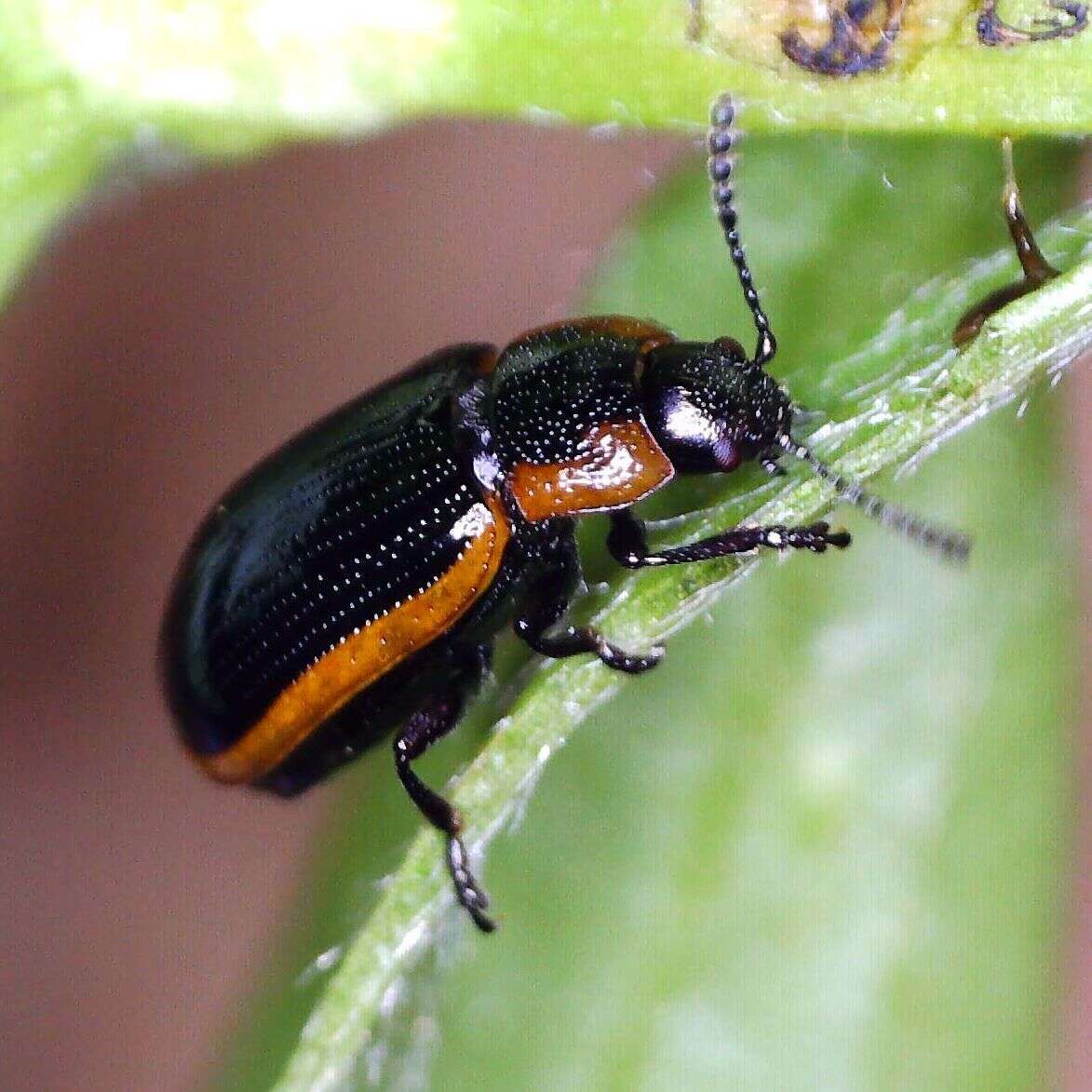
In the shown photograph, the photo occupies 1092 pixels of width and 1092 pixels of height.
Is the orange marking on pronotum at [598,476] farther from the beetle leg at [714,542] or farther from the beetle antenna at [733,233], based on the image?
the beetle antenna at [733,233]

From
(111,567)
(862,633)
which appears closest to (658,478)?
(862,633)

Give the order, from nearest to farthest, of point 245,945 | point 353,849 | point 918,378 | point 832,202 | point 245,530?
1. point 918,378
2. point 832,202
3. point 353,849
4. point 245,530
5. point 245,945

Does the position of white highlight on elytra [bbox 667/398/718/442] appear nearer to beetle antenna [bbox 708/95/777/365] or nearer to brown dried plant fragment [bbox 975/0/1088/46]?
beetle antenna [bbox 708/95/777/365]

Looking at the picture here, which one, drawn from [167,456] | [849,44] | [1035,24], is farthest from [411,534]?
[167,456]

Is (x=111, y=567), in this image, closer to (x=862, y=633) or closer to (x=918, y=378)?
(x=862, y=633)

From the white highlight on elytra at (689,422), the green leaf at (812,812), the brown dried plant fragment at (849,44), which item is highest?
the brown dried plant fragment at (849,44)

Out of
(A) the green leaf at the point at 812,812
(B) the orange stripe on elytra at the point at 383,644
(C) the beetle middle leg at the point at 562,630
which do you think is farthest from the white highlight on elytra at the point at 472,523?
(A) the green leaf at the point at 812,812
